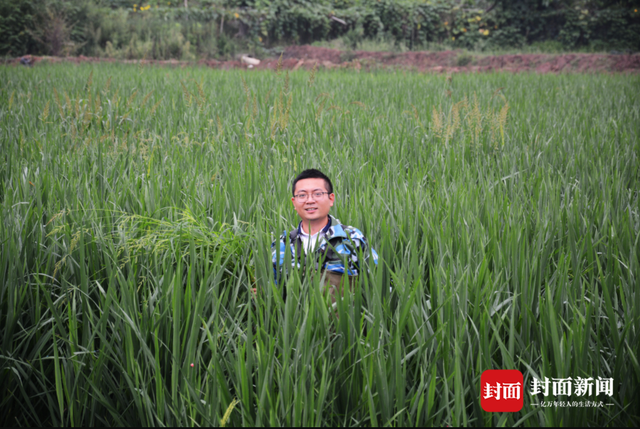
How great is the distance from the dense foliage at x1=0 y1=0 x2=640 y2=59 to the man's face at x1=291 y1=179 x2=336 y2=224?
11.9 metres

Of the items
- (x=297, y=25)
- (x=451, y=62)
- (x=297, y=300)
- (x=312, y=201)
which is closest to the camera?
(x=297, y=300)

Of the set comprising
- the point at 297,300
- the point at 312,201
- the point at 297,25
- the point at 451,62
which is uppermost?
the point at 297,25

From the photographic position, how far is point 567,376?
2.57ft

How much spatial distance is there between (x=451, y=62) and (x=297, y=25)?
6.87m

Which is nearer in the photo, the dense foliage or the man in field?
the man in field

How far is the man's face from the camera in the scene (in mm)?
1226

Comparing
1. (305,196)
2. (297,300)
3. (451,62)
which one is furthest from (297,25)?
(297,300)

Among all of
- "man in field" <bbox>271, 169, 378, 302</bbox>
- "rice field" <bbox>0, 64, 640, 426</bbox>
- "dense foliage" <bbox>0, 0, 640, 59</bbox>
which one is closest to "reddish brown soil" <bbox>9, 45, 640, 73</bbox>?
"dense foliage" <bbox>0, 0, 640, 59</bbox>

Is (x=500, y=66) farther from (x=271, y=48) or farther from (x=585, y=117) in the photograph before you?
(x=585, y=117)

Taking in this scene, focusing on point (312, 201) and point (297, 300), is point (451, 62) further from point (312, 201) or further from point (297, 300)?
point (297, 300)

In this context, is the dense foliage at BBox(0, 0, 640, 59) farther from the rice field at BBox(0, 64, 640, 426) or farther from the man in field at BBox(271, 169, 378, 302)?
the man in field at BBox(271, 169, 378, 302)

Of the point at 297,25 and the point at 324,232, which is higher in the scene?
the point at 297,25

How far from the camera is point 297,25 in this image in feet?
55.6

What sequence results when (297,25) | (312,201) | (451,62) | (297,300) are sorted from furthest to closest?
1. (297,25)
2. (451,62)
3. (312,201)
4. (297,300)
